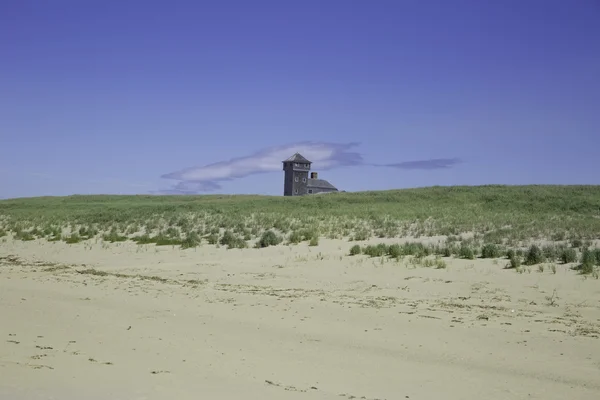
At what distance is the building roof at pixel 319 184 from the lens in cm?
8800

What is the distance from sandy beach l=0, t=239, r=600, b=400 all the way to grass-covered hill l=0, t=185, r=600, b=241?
9.21 metres

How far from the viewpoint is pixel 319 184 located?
89.1 metres

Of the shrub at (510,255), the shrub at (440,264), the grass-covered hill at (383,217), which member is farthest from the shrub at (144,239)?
the shrub at (510,255)

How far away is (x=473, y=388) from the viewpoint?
20.2 feet

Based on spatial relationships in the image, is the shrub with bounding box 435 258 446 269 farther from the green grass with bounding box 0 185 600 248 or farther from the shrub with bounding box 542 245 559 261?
the shrub with bounding box 542 245 559 261

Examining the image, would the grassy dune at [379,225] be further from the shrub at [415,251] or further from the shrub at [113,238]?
the shrub at [415,251]

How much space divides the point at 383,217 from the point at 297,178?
2041 inches

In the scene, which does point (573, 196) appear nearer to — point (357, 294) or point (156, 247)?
point (156, 247)

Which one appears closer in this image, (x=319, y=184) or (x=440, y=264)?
(x=440, y=264)

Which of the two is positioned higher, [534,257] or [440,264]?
[534,257]

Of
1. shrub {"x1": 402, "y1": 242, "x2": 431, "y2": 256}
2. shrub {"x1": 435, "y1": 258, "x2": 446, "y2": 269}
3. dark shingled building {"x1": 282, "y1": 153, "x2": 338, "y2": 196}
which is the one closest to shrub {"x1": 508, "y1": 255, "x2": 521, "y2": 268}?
shrub {"x1": 435, "y1": 258, "x2": 446, "y2": 269}

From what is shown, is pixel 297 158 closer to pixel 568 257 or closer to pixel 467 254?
pixel 467 254

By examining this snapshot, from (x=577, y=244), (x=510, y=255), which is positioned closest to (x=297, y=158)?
(x=577, y=244)

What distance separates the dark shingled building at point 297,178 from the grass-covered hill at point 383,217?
95.6 ft
